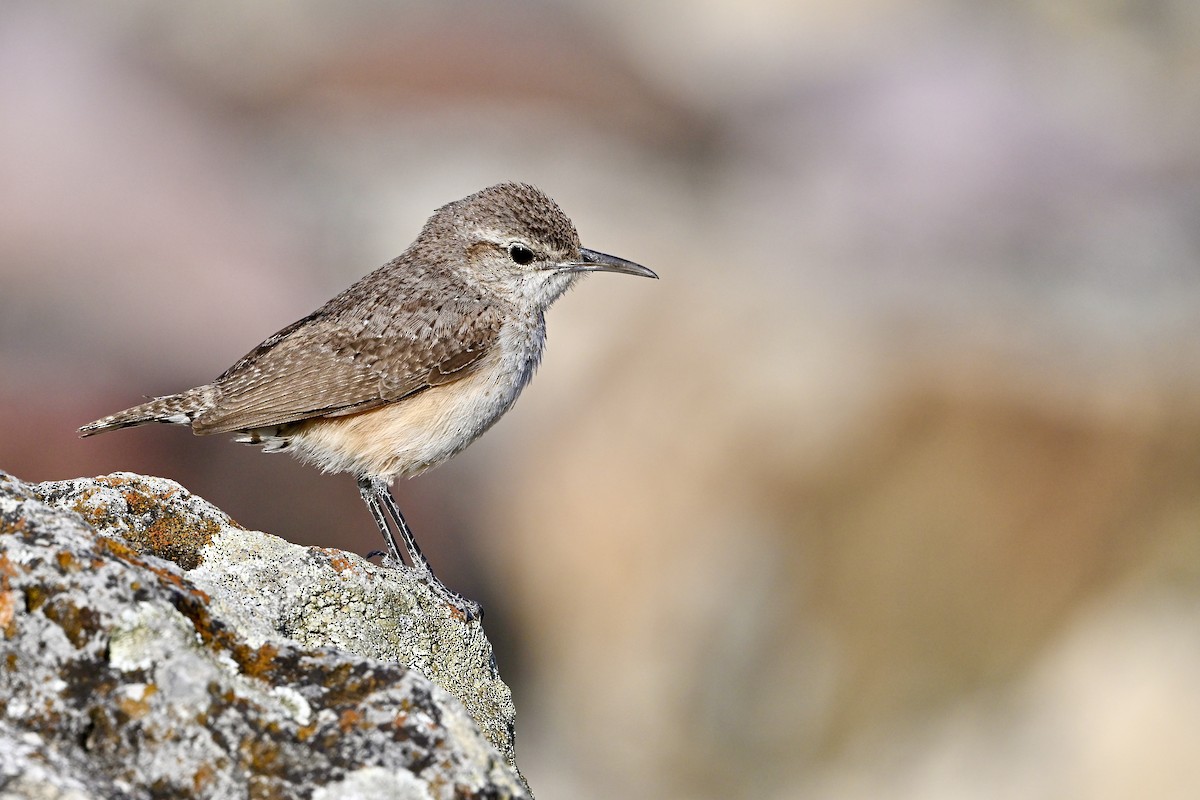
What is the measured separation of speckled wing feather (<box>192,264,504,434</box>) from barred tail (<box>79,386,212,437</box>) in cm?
8

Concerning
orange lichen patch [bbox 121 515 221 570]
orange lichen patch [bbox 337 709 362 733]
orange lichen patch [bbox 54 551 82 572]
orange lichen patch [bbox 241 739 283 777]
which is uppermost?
orange lichen patch [bbox 337 709 362 733]

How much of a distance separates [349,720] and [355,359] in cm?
384

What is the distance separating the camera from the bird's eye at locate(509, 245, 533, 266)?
6840 millimetres

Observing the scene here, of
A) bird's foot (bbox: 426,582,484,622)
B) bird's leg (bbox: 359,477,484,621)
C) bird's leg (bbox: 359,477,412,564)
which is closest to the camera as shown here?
bird's foot (bbox: 426,582,484,622)

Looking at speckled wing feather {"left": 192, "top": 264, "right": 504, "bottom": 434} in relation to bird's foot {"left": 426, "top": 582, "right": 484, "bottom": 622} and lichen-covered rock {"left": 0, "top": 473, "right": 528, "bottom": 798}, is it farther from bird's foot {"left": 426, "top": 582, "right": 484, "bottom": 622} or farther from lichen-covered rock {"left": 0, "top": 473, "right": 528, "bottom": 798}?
lichen-covered rock {"left": 0, "top": 473, "right": 528, "bottom": 798}

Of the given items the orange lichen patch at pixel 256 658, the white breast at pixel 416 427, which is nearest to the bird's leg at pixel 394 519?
the white breast at pixel 416 427

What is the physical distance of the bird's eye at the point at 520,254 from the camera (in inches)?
269

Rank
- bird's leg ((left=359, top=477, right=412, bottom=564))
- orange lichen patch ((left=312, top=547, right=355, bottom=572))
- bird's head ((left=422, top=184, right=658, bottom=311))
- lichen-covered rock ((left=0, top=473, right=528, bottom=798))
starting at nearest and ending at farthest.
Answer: lichen-covered rock ((left=0, top=473, right=528, bottom=798))
orange lichen patch ((left=312, top=547, right=355, bottom=572))
bird's leg ((left=359, top=477, right=412, bottom=564))
bird's head ((left=422, top=184, right=658, bottom=311))

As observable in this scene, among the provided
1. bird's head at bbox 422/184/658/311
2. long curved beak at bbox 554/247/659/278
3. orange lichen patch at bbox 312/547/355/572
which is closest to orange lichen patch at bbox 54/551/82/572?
orange lichen patch at bbox 312/547/355/572

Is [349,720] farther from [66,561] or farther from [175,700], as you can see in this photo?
[66,561]

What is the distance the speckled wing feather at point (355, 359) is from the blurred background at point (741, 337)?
244 inches

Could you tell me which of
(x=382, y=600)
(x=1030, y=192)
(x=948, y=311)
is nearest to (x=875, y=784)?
(x=948, y=311)

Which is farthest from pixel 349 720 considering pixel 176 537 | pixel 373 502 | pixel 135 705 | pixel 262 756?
pixel 373 502

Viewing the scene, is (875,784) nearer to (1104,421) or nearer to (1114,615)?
(1114,615)
